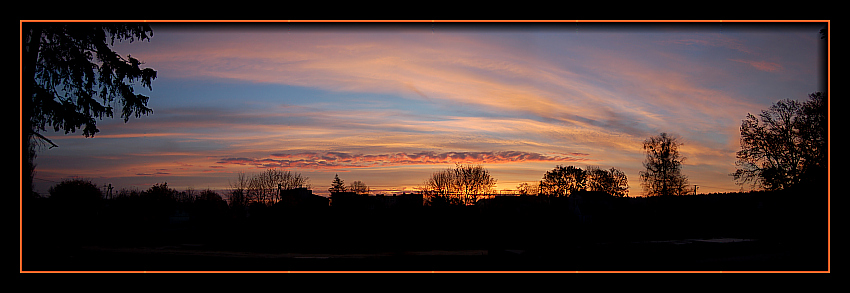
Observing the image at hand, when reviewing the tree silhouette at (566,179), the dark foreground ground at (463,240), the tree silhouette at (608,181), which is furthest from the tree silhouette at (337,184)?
the tree silhouette at (608,181)

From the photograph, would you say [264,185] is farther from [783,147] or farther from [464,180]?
[783,147]

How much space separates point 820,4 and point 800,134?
1886 centimetres

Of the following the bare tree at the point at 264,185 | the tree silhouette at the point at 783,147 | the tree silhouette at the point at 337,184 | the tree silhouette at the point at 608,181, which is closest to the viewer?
the tree silhouette at the point at 783,147

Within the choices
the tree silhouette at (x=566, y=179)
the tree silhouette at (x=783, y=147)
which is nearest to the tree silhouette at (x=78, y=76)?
the tree silhouette at (x=783, y=147)

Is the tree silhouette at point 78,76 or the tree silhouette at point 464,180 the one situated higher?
the tree silhouette at point 78,76

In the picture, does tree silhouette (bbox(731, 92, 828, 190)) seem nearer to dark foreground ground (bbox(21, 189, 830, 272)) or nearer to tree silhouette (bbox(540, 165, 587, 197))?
dark foreground ground (bbox(21, 189, 830, 272))

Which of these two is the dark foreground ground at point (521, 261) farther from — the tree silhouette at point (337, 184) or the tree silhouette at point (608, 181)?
the tree silhouette at point (608, 181)

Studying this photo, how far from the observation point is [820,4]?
4340mm

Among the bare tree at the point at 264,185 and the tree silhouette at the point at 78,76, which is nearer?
the tree silhouette at the point at 78,76

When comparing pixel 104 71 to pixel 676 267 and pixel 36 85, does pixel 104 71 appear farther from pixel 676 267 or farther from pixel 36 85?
pixel 676 267

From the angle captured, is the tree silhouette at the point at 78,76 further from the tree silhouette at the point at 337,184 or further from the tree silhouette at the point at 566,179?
the tree silhouette at the point at 566,179

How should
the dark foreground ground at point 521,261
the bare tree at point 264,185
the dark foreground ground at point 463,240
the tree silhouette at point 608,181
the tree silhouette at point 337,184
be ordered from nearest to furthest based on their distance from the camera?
the dark foreground ground at point 521,261, the dark foreground ground at point 463,240, the bare tree at point 264,185, the tree silhouette at point 337,184, the tree silhouette at point 608,181

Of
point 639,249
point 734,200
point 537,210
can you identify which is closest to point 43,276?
point 639,249

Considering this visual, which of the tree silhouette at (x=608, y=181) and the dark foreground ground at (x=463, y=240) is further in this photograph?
the tree silhouette at (x=608, y=181)
